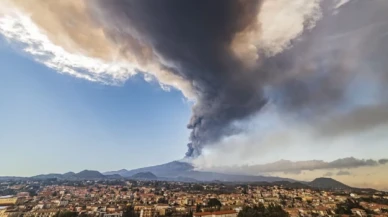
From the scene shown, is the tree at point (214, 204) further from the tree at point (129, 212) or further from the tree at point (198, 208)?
the tree at point (129, 212)

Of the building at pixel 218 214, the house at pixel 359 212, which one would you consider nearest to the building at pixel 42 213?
the building at pixel 218 214

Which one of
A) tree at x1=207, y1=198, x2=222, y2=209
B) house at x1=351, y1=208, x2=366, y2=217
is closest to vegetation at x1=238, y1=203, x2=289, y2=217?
tree at x1=207, y1=198, x2=222, y2=209

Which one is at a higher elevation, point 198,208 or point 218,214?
point 198,208

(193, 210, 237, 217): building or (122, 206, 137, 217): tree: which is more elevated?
(122, 206, 137, 217): tree

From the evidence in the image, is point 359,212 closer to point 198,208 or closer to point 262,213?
point 262,213

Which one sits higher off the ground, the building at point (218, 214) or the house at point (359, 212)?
the building at point (218, 214)

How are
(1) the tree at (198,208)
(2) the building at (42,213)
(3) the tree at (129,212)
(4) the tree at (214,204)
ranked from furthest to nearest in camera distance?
(4) the tree at (214,204) → (1) the tree at (198,208) → (3) the tree at (129,212) → (2) the building at (42,213)

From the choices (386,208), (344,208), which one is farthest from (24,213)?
(386,208)

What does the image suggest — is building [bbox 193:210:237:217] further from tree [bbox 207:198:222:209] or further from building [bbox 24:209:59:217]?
building [bbox 24:209:59:217]

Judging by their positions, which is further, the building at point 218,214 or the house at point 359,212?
the building at point 218,214

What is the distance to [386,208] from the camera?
46.2 metres

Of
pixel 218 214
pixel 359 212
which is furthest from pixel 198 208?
pixel 359 212

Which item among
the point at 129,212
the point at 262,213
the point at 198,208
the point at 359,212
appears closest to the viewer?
the point at 262,213

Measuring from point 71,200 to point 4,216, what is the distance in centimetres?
1620
